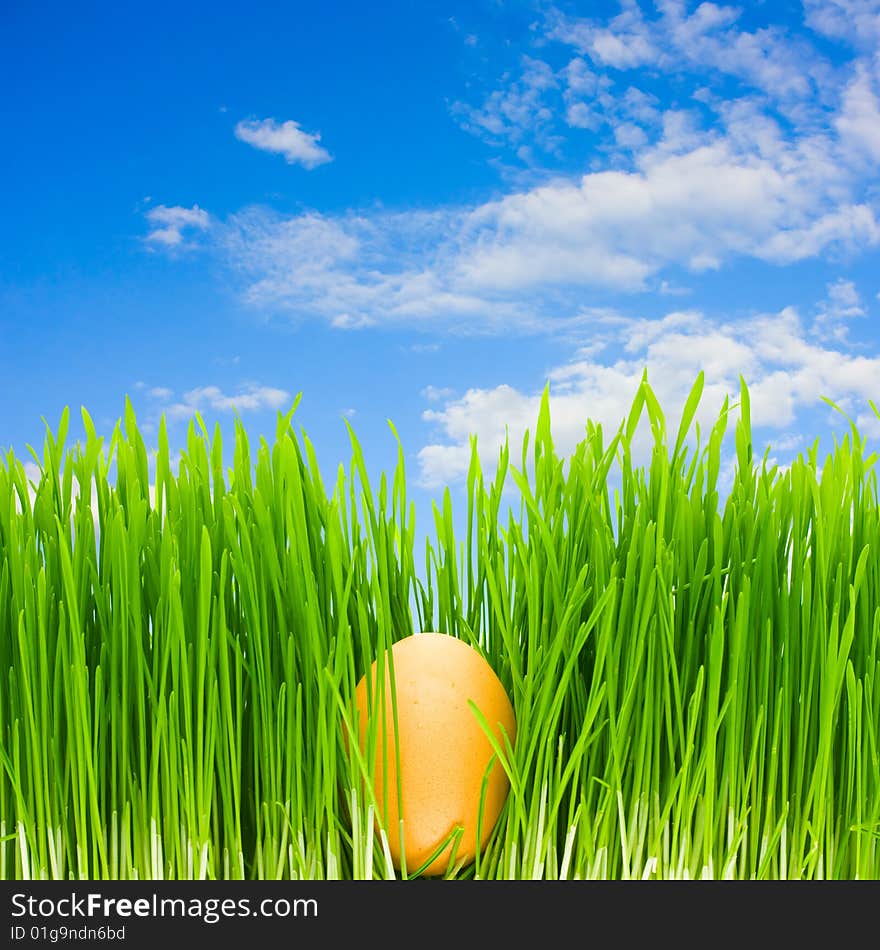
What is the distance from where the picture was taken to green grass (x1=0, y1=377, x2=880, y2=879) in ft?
3.81

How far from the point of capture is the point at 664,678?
1.19m

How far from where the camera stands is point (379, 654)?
1.20 m

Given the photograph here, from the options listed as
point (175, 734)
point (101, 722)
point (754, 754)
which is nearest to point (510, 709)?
point (754, 754)

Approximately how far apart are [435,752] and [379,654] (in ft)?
0.48

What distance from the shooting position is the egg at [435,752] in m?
1.17

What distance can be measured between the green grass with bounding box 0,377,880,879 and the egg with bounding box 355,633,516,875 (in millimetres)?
35

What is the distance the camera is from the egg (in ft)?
3.83

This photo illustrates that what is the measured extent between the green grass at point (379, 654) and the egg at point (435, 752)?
3 cm

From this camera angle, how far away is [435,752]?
1165 mm

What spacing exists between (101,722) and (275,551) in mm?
324
